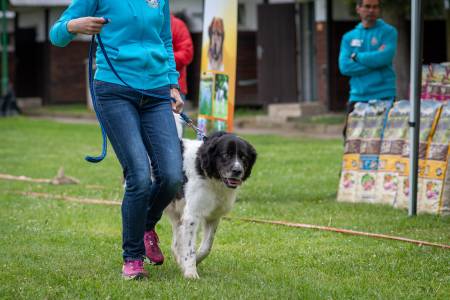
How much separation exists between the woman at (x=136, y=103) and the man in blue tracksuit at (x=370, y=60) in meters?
4.47

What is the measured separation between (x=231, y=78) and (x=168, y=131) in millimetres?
4836

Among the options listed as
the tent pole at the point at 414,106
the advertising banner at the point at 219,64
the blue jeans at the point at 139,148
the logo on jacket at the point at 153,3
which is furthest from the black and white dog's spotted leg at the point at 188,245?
the advertising banner at the point at 219,64

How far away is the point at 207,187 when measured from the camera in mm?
6945

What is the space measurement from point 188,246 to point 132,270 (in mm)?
515

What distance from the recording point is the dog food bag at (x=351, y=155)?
10695mm

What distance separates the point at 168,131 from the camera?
21.5 ft

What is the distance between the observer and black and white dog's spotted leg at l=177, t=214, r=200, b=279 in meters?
6.79

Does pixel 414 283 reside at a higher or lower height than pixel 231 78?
lower

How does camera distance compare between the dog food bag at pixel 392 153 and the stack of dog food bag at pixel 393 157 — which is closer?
the stack of dog food bag at pixel 393 157

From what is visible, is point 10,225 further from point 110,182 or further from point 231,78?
point 110,182

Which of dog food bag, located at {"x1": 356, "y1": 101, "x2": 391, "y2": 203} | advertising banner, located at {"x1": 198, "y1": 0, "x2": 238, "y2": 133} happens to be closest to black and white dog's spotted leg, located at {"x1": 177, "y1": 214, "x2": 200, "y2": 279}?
dog food bag, located at {"x1": 356, "y1": 101, "x2": 391, "y2": 203}

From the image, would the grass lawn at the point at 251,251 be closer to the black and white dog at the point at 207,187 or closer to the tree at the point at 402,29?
the black and white dog at the point at 207,187

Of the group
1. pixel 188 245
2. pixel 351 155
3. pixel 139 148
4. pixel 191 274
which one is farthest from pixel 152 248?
pixel 351 155

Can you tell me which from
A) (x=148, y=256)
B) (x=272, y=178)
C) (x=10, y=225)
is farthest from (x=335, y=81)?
(x=148, y=256)
